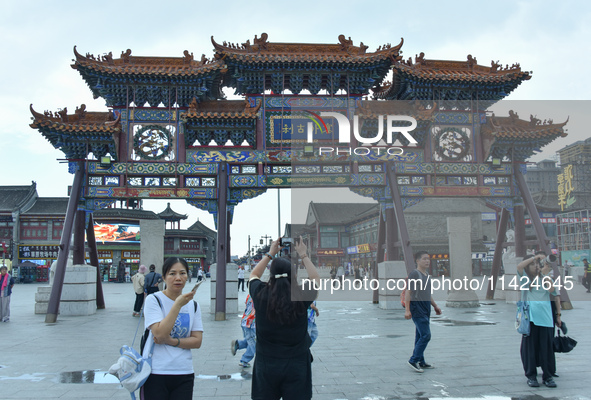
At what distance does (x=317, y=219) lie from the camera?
188ft

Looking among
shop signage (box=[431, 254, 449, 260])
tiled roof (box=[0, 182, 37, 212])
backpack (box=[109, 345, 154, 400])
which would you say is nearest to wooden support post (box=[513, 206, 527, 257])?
backpack (box=[109, 345, 154, 400])

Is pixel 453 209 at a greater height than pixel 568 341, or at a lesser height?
greater

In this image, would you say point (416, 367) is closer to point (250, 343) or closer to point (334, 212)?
point (250, 343)

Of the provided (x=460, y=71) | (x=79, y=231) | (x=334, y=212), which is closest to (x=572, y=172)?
(x=460, y=71)

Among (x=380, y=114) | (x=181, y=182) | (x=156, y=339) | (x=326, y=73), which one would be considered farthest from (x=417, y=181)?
(x=156, y=339)

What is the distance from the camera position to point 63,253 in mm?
14672

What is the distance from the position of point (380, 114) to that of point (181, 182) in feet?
22.5

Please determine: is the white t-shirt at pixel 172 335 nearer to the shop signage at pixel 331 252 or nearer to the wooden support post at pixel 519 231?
the wooden support post at pixel 519 231

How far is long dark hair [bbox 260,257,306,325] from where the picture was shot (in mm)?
3787

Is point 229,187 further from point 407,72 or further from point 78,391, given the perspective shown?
point 78,391

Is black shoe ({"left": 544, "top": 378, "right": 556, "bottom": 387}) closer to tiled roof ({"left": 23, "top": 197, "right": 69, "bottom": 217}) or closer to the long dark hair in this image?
the long dark hair

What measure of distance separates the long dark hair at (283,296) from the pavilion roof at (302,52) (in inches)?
507

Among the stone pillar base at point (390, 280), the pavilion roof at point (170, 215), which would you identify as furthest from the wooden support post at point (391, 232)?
the pavilion roof at point (170, 215)

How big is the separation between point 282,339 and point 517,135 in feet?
49.2
